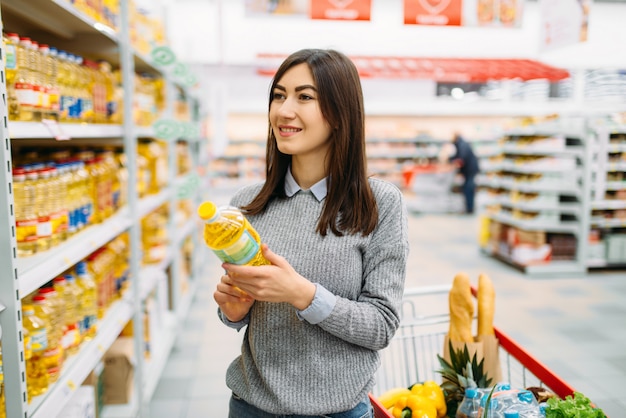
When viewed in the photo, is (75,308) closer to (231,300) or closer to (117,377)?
(117,377)

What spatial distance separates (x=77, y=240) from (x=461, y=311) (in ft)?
5.06

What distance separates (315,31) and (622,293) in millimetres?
7983

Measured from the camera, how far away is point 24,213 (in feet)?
6.26

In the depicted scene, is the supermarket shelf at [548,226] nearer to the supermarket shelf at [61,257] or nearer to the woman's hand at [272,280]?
the supermarket shelf at [61,257]

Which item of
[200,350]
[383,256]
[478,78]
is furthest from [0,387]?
[478,78]

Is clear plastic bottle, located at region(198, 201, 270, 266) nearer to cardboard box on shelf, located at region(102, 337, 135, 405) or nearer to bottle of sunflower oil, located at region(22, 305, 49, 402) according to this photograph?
bottle of sunflower oil, located at region(22, 305, 49, 402)

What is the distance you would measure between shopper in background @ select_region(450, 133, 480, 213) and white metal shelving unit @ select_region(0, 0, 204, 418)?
29.0 ft

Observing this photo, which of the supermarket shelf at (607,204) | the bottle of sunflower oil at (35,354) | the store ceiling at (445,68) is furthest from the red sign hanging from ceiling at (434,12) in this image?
the store ceiling at (445,68)

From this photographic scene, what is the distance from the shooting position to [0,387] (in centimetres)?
155

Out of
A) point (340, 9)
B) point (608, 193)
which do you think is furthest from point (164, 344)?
point (608, 193)

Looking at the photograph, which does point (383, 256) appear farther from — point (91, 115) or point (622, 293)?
point (622, 293)

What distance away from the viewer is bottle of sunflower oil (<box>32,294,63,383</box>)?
1887 mm

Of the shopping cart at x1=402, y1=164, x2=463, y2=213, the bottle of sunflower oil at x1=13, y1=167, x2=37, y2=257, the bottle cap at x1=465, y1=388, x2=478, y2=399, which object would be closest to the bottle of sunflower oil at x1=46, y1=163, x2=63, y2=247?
the bottle of sunflower oil at x1=13, y1=167, x2=37, y2=257

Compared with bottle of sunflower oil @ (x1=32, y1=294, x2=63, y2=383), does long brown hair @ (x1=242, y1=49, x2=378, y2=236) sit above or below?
above
